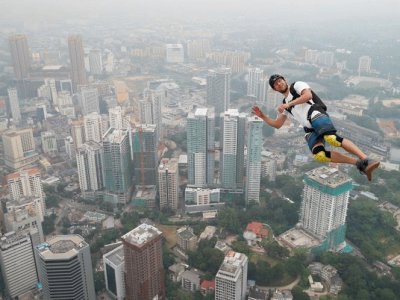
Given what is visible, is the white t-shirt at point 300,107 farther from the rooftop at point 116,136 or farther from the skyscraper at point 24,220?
the rooftop at point 116,136

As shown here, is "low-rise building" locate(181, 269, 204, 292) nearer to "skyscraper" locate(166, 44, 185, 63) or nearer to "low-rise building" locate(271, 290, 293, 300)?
"low-rise building" locate(271, 290, 293, 300)

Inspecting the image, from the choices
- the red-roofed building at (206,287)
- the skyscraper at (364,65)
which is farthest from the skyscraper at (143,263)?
the skyscraper at (364,65)

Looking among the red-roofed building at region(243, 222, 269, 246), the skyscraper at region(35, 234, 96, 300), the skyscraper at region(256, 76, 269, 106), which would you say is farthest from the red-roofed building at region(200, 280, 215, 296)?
the skyscraper at region(256, 76, 269, 106)

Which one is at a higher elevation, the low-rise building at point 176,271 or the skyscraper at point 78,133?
the skyscraper at point 78,133

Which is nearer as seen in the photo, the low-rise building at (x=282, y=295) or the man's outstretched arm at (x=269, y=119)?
the man's outstretched arm at (x=269, y=119)

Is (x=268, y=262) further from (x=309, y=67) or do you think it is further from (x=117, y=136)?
(x=309, y=67)

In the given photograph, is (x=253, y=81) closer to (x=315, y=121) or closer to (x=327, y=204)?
(x=327, y=204)

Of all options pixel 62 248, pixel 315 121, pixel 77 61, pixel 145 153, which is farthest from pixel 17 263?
pixel 77 61
